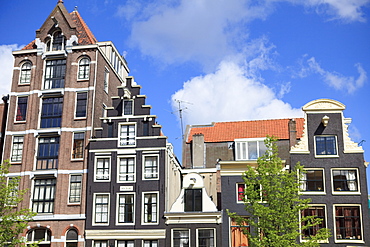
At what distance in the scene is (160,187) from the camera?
3388 cm

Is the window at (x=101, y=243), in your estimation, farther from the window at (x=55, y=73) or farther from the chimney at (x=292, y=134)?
the chimney at (x=292, y=134)

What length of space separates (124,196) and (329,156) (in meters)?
15.2

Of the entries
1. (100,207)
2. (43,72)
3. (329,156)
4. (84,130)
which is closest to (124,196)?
(100,207)

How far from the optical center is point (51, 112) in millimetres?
37469

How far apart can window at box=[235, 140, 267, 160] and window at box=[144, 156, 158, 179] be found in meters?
7.91

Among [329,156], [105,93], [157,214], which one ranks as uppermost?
[105,93]

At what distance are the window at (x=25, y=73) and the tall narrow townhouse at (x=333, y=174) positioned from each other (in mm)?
22492

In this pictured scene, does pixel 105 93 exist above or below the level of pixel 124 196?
above

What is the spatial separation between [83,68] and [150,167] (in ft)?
34.1

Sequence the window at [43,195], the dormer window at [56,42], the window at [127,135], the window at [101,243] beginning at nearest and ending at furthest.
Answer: the window at [101,243]
the window at [43,195]
the window at [127,135]
the dormer window at [56,42]

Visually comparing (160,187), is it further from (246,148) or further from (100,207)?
(246,148)

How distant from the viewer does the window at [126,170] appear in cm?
3456

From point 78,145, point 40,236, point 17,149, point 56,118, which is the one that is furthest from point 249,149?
point 17,149

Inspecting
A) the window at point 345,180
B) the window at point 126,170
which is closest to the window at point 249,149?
the window at point 345,180
